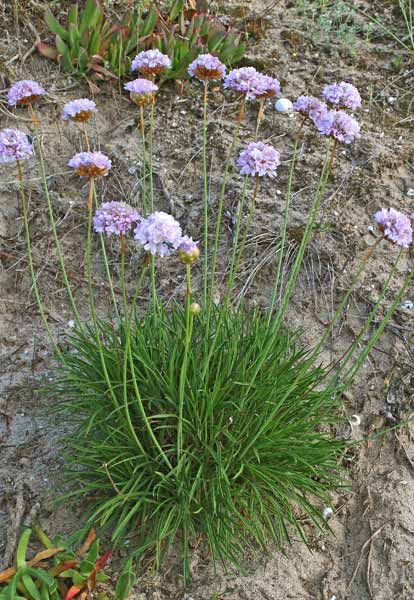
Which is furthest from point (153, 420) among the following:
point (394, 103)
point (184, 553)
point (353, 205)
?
point (394, 103)

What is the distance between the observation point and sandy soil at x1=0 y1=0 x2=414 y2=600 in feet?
8.05

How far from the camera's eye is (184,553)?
224cm

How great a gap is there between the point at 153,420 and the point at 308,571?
2.55 ft

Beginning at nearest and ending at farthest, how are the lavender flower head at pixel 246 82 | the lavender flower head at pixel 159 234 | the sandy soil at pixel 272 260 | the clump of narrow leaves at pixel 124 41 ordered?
the lavender flower head at pixel 159 234 → the lavender flower head at pixel 246 82 → the sandy soil at pixel 272 260 → the clump of narrow leaves at pixel 124 41

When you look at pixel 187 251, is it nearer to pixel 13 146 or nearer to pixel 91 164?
pixel 91 164

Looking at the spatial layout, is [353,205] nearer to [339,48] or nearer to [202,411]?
[339,48]

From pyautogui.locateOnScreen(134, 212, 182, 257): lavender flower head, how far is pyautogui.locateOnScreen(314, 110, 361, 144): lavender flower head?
2.26 feet

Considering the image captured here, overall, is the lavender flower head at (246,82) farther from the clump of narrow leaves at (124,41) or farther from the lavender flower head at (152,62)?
the clump of narrow leaves at (124,41)

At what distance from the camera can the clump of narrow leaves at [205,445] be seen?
88.4 inches

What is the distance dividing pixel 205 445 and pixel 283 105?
2.35 meters

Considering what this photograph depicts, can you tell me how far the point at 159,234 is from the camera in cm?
173

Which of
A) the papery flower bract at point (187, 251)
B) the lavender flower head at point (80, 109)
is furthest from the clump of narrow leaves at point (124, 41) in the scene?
the papery flower bract at point (187, 251)

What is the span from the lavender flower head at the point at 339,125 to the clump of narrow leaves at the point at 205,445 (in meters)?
0.69

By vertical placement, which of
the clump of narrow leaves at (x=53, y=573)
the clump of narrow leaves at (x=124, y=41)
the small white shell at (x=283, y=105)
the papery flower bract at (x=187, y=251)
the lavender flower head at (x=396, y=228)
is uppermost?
the lavender flower head at (x=396, y=228)
